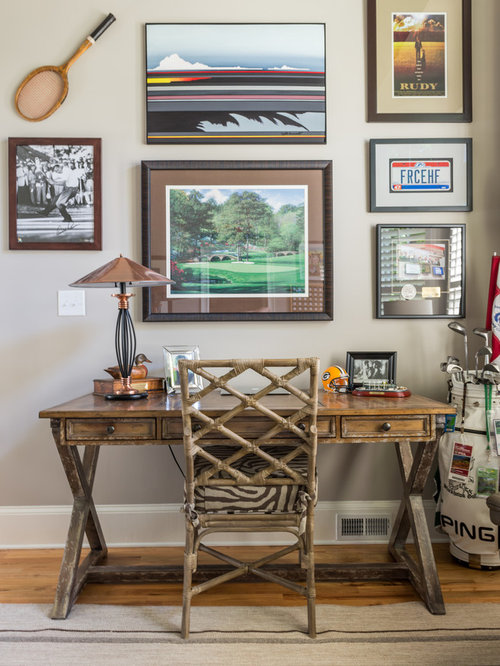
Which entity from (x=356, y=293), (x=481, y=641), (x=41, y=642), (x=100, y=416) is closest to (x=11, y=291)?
(x=100, y=416)

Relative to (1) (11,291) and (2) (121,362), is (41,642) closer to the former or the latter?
(2) (121,362)

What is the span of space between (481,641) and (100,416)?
1528 mm

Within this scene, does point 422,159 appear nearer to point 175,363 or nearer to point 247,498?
point 175,363

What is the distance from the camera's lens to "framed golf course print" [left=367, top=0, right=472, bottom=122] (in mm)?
2484

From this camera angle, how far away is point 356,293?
8.25ft

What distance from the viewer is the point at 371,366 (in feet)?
7.93

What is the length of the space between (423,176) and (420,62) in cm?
56

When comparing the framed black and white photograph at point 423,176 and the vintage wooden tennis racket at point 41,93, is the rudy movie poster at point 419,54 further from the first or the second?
the vintage wooden tennis racket at point 41,93

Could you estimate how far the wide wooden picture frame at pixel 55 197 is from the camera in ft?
8.09

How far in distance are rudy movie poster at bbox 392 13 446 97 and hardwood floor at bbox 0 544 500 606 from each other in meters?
2.22

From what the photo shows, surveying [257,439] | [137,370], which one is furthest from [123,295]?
[257,439]

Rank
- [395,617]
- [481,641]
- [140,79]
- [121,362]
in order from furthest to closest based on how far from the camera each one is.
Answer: [140,79]
[121,362]
[395,617]
[481,641]

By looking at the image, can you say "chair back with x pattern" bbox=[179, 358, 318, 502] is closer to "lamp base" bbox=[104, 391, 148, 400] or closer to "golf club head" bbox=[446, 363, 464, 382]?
"lamp base" bbox=[104, 391, 148, 400]

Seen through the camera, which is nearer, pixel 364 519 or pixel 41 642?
pixel 41 642
